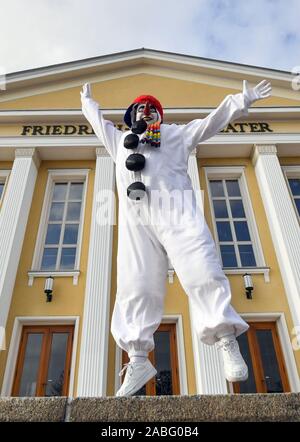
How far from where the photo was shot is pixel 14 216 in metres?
9.33

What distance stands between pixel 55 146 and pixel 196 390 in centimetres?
676

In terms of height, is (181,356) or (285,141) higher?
(285,141)

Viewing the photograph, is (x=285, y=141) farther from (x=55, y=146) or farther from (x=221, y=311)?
(x=221, y=311)

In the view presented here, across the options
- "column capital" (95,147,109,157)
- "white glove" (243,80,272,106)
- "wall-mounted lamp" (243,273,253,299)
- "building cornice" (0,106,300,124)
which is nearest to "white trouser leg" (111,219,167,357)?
"white glove" (243,80,272,106)

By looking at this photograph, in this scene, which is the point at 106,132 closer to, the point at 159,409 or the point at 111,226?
the point at 159,409

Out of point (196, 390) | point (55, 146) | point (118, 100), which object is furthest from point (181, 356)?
point (118, 100)

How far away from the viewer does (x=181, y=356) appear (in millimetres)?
7887

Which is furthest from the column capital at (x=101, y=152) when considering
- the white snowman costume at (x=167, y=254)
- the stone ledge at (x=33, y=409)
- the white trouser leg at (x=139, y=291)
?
the stone ledge at (x=33, y=409)

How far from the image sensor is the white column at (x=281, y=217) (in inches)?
338

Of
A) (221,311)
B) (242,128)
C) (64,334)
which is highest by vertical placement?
(242,128)

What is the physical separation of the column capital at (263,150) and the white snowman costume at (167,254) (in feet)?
23.4

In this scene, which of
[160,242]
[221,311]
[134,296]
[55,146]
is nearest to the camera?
[221,311]

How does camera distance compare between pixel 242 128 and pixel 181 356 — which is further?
pixel 242 128
